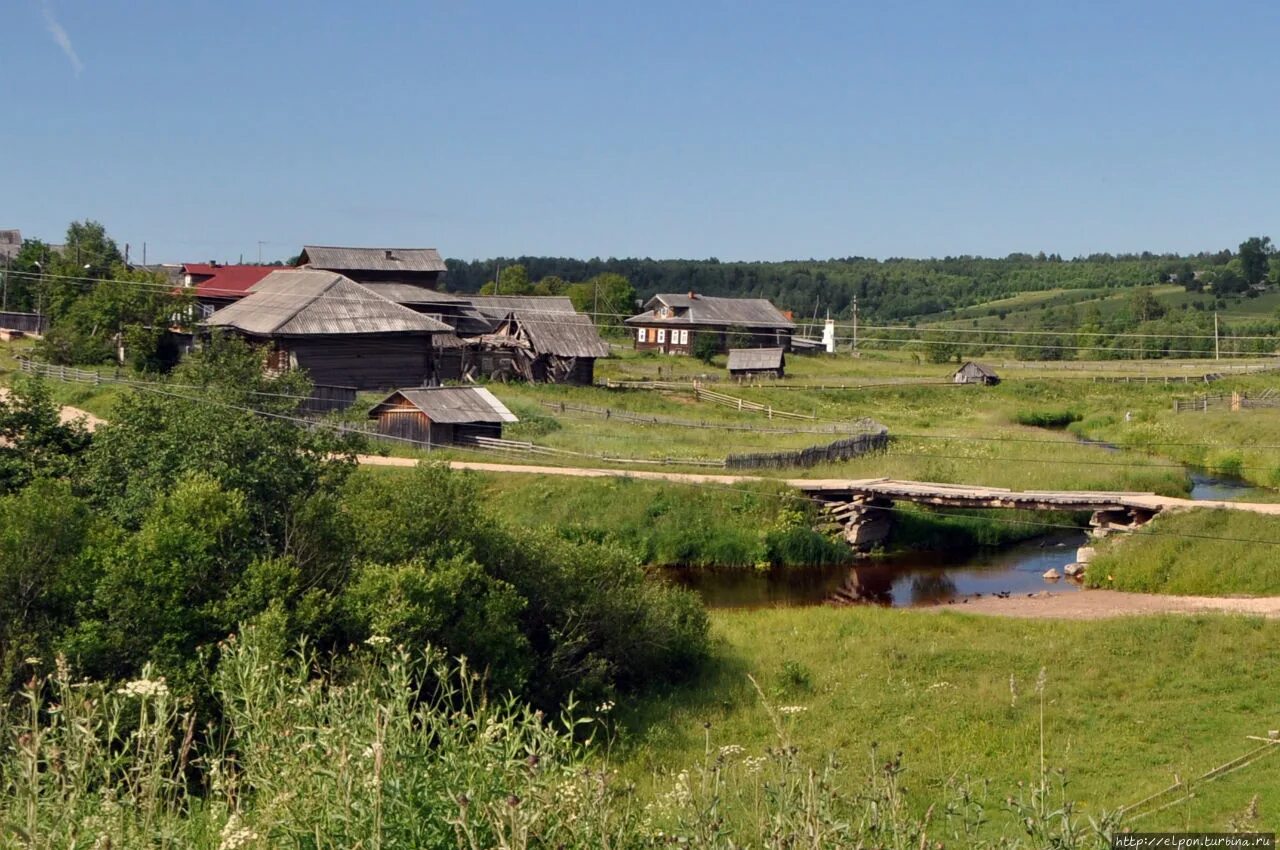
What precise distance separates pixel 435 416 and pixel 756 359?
110 ft

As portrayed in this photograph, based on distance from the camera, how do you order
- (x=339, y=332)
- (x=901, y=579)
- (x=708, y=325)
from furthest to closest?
(x=708, y=325) < (x=339, y=332) < (x=901, y=579)

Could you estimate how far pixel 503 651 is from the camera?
16.8m

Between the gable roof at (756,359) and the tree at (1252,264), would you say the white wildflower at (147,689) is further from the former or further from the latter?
the tree at (1252,264)

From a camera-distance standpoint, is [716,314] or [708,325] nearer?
[708,325]

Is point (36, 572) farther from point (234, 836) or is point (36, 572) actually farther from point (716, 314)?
point (716, 314)

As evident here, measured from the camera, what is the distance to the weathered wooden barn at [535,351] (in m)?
58.7

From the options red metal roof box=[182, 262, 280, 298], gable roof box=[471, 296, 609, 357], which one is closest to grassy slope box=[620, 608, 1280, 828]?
gable roof box=[471, 296, 609, 357]

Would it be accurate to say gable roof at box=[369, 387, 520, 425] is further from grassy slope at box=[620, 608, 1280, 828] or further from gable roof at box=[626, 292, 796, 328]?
gable roof at box=[626, 292, 796, 328]

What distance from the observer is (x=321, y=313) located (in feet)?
163

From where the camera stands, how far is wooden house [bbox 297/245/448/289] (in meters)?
66.3

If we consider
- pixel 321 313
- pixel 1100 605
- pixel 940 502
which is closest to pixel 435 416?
pixel 321 313

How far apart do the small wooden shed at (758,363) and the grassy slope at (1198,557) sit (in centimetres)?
3904

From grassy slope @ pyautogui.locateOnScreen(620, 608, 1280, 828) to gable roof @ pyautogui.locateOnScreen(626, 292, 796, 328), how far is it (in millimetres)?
57627

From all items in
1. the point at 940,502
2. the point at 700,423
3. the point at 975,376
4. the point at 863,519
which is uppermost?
the point at 975,376
